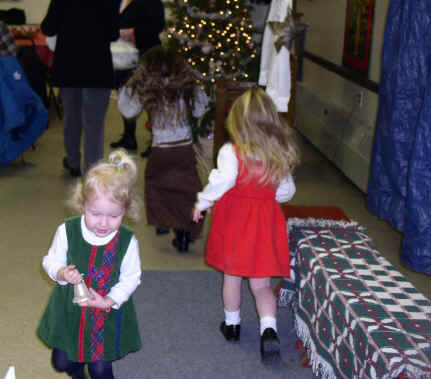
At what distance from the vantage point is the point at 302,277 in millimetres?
2436

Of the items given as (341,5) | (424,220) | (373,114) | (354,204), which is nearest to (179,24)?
(341,5)

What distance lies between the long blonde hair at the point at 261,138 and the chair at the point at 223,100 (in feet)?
8.26

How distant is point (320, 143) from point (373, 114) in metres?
1.28

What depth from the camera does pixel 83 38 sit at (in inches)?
162

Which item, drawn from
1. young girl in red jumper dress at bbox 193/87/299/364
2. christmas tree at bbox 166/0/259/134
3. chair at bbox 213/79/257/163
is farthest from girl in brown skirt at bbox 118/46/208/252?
christmas tree at bbox 166/0/259/134

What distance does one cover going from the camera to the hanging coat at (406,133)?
2.74 meters

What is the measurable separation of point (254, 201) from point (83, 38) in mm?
2338

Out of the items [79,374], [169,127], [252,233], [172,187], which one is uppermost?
[169,127]

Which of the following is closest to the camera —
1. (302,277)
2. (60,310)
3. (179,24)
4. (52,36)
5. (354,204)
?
(60,310)

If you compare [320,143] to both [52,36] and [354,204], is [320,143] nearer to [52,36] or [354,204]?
[354,204]

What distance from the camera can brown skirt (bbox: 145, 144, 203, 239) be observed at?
3283mm

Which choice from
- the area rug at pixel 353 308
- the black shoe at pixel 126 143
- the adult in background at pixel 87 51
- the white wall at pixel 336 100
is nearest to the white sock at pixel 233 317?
the area rug at pixel 353 308

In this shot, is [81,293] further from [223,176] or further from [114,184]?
[223,176]

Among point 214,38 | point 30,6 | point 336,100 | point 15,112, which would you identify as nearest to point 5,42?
point 15,112
